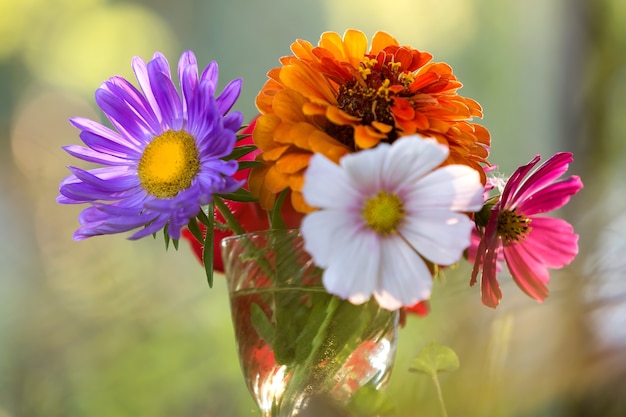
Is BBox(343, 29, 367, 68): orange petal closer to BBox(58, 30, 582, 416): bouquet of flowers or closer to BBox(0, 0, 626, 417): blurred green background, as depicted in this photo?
BBox(58, 30, 582, 416): bouquet of flowers

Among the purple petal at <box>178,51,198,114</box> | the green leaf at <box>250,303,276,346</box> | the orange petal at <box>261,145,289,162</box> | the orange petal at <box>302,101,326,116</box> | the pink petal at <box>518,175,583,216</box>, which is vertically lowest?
the green leaf at <box>250,303,276,346</box>

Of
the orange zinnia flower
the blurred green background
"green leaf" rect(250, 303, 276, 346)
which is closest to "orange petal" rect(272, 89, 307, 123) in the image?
the orange zinnia flower

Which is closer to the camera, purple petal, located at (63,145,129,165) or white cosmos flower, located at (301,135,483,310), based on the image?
white cosmos flower, located at (301,135,483,310)

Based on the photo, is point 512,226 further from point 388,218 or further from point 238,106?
point 238,106

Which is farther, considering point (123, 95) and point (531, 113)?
point (531, 113)

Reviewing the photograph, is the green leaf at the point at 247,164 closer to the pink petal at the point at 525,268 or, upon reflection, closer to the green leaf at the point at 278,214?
the green leaf at the point at 278,214

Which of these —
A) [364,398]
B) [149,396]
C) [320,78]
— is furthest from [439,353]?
[149,396]

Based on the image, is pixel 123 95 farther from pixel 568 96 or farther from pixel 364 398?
pixel 568 96
